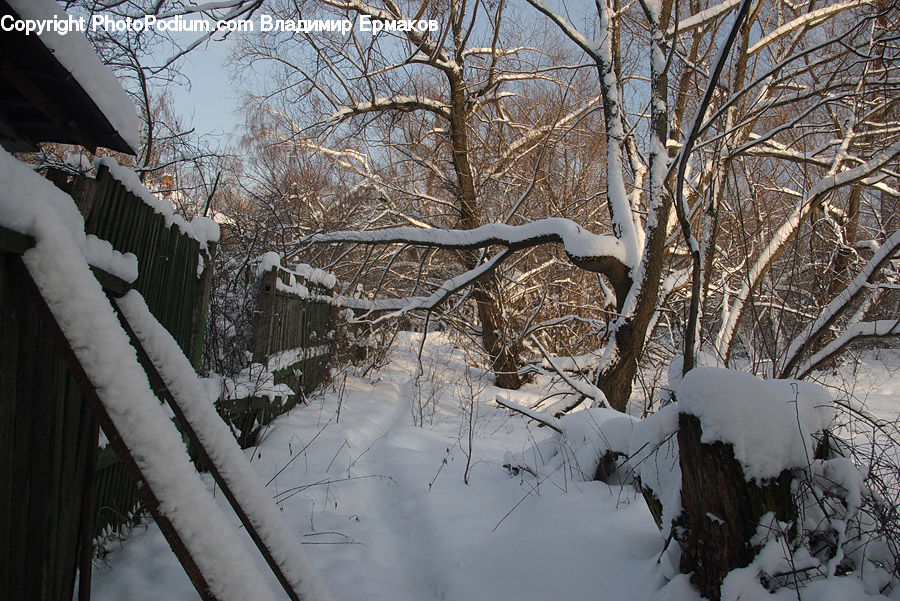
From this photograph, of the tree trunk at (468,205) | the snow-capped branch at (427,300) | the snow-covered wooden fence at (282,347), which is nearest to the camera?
the snow-covered wooden fence at (282,347)

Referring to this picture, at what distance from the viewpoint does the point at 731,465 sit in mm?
1725

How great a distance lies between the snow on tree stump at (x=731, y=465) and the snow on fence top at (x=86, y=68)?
2.23 metres

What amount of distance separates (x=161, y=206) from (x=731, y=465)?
2.80 meters

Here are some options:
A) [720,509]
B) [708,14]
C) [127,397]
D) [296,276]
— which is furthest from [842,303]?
[296,276]

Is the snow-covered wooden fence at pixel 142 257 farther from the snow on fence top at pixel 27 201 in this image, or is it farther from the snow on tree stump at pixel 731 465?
the snow on tree stump at pixel 731 465

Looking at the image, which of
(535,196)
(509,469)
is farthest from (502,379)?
(509,469)

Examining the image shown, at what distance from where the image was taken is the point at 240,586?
1.04 m

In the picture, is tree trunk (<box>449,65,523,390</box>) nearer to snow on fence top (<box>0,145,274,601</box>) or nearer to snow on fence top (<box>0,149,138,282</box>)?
snow on fence top (<box>0,149,138,282</box>)

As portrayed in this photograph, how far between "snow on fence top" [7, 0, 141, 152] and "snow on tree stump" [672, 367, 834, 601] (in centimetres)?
223

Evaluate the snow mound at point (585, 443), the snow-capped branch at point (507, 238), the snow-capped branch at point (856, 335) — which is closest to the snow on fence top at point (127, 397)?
the snow mound at point (585, 443)

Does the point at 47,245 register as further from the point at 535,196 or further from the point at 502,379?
the point at 535,196

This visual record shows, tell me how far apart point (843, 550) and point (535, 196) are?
8906 millimetres

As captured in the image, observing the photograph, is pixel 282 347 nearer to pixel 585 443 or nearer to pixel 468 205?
pixel 585 443

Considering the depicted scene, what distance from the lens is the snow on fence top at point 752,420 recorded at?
Answer: 1706mm
